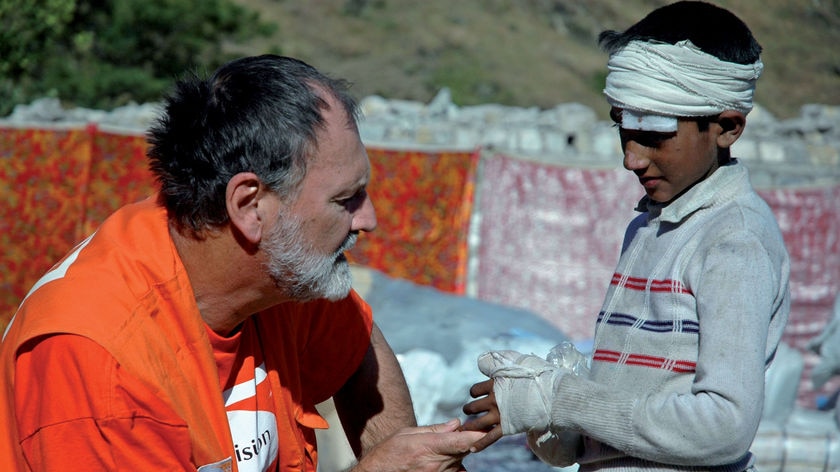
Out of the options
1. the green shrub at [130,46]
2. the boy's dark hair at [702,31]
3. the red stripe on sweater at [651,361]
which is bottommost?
the red stripe on sweater at [651,361]

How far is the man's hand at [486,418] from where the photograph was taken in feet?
6.02

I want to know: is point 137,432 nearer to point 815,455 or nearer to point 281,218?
point 281,218

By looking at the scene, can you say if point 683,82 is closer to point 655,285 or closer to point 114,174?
point 655,285

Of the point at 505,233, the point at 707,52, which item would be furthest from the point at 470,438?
the point at 505,233

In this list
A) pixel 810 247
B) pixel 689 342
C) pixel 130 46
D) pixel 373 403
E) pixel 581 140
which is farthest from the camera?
pixel 130 46

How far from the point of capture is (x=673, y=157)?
1.82 m

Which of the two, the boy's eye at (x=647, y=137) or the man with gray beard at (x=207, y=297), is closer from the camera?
the man with gray beard at (x=207, y=297)

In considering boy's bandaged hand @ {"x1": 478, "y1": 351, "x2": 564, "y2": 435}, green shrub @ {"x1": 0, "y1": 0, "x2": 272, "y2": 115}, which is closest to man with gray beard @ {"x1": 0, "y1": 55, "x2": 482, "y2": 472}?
boy's bandaged hand @ {"x1": 478, "y1": 351, "x2": 564, "y2": 435}

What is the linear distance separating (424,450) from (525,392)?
0.89 ft

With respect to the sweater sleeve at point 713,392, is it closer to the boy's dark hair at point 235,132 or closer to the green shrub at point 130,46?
the boy's dark hair at point 235,132

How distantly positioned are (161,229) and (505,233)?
657 centimetres

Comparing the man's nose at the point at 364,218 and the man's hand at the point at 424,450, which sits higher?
the man's nose at the point at 364,218

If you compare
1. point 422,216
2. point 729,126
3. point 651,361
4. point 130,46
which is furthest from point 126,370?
point 130,46

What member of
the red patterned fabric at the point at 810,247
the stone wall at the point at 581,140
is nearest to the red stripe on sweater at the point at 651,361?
the stone wall at the point at 581,140
